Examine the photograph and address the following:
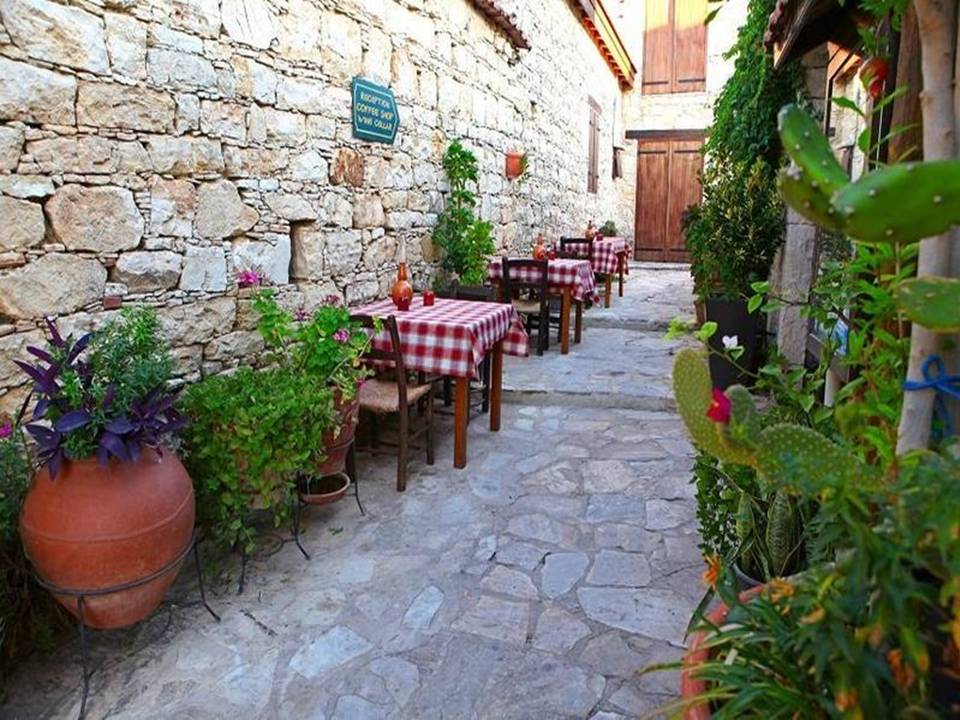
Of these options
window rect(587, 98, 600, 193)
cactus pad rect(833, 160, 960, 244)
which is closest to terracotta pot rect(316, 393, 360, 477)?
cactus pad rect(833, 160, 960, 244)

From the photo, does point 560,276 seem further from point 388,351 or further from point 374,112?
point 388,351

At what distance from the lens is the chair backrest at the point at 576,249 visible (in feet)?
25.0

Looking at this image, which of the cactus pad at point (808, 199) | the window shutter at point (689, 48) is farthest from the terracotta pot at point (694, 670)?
the window shutter at point (689, 48)

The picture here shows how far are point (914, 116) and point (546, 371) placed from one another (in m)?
3.82

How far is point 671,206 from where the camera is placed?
1296 cm

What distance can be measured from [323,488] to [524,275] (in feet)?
10.8

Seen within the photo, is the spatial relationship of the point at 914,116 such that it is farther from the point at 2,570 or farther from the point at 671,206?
the point at 671,206

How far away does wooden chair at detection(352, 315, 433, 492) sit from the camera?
324 centimetres

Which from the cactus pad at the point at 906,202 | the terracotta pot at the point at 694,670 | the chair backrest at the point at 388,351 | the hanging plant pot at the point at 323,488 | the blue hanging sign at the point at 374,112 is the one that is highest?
the blue hanging sign at the point at 374,112

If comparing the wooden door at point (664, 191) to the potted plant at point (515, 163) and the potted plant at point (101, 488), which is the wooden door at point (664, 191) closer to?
the potted plant at point (515, 163)

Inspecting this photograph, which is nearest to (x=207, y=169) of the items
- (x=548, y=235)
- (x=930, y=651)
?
(x=930, y=651)

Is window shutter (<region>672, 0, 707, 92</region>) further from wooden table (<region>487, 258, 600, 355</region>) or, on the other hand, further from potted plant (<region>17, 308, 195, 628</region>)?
potted plant (<region>17, 308, 195, 628</region>)

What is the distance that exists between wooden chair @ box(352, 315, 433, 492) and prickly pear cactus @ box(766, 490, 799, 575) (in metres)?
1.78

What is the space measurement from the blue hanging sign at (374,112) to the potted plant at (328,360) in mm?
1353
